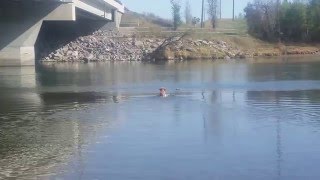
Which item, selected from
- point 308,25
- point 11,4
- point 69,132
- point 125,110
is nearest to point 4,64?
point 11,4

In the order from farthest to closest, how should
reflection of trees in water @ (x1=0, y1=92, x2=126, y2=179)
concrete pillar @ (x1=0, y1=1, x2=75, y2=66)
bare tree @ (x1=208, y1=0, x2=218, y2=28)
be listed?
bare tree @ (x1=208, y1=0, x2=218, y2=28) < concrete pillar @ (x1=0, y1=1, x2=75, y2=66) < reflection of trees in water @ (x1=0, y1=92, x2=126, y2=179)

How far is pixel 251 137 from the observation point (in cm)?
2014

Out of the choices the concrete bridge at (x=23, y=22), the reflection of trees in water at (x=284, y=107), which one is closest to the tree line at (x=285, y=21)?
the concrete bridge at (x=23, y=22)

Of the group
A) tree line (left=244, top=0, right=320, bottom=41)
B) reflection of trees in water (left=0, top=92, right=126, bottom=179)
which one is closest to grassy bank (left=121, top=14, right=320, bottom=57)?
tree line (left=244, top=0, right=320, bottom=41)

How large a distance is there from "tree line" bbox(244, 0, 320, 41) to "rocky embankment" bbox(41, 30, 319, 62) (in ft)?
Answer: 38.5

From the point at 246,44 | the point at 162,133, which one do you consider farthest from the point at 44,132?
the point at 246,44

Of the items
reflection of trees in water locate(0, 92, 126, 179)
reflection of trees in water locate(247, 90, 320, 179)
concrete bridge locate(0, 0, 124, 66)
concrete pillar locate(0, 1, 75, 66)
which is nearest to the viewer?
reflection of trees in water locate(0, 92, 126, 179)

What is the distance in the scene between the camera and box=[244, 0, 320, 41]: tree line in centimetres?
11244

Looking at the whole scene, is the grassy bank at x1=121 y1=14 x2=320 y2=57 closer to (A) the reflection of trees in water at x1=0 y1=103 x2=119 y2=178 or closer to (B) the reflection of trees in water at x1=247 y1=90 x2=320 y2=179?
(B) the reflection of trees in water at x1=247 y1=90 x2=320 y2=179

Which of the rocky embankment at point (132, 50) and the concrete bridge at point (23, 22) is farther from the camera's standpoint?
the rocky embankment at point (132, 50)

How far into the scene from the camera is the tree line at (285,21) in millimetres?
112438

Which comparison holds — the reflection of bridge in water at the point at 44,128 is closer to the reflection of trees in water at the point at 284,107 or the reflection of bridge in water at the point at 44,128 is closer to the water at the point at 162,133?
the water at the point at 162,133

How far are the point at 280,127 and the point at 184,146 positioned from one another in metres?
5.11

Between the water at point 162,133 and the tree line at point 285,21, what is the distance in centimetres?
7466
